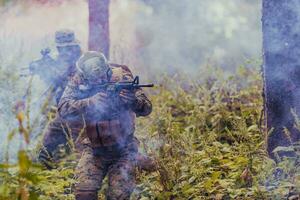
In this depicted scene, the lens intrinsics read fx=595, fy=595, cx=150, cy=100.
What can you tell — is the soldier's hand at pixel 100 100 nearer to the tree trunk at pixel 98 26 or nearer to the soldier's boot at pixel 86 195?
the soldier's boot at pixel 86 195

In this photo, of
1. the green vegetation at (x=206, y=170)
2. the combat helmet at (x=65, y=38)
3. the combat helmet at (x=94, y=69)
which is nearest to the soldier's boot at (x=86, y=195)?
the green vegetation at (x=206, y=170)

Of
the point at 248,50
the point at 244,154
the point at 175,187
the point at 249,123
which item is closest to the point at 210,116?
the point at 249,123

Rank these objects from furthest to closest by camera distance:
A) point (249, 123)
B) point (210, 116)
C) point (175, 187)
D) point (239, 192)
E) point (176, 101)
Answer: point (176, 101) → point (210, 116) → point (249, 123) → point (175, 187) → point (239, 192)

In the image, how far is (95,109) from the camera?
5539 millimetres

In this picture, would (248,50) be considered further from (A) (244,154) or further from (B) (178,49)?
(A) (244,154)

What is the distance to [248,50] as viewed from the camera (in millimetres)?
13188

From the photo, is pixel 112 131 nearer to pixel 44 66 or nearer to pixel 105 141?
pixel 105 141

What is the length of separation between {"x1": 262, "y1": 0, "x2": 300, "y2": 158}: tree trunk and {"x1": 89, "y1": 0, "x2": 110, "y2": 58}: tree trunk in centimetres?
486

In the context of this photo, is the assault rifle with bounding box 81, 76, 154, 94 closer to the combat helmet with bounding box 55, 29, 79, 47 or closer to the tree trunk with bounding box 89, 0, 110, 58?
the combat helmet with bounding box 55, 29, 79, 47

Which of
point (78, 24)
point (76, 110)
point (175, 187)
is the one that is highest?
point (78, 24)

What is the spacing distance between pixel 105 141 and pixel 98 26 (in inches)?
188

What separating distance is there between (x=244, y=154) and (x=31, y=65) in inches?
125

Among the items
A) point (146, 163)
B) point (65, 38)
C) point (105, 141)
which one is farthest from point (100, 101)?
point (65, 38)

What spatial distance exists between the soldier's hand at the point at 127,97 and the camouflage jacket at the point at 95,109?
0.04 m
